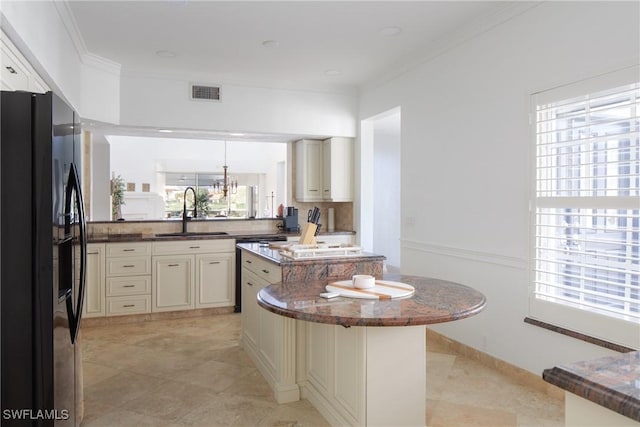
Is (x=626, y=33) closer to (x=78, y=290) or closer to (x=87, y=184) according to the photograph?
(x=78, y=290)

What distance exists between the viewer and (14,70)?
226 centimetres

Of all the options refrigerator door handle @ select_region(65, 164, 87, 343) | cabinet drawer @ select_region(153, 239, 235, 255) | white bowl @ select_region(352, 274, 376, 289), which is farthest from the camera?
cabinet drawer @ select_region(153, 239, 235, 255)

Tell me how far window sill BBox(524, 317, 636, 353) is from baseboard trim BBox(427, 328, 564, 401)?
1.09 ft

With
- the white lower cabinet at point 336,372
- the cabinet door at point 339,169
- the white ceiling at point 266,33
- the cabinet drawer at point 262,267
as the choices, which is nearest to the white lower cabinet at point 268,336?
the cabinet drawer at point 262,267

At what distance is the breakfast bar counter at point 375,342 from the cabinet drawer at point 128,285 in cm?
279

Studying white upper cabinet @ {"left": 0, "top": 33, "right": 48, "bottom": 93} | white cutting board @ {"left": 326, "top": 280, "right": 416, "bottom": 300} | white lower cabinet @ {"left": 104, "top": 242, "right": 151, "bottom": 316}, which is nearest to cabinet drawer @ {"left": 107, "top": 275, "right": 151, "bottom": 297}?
white lower cabinet @ {"left": 104, "top": 242, "right": 151, "bottom": 316}

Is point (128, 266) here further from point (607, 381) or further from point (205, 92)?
point (607, 381)

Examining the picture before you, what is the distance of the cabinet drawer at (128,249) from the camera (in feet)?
15.1

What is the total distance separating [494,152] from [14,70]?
302cm

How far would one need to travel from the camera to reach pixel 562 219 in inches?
113

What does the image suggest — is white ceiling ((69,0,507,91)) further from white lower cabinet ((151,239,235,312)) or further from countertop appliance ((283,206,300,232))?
white lower cabinet ((151,239,235,312))

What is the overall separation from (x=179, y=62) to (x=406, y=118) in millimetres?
2305

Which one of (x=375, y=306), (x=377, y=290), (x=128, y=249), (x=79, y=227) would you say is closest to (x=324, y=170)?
(x=128, y=249)

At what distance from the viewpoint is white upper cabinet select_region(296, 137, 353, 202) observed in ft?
18.3
